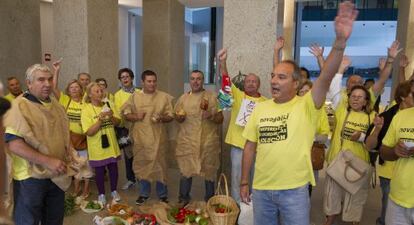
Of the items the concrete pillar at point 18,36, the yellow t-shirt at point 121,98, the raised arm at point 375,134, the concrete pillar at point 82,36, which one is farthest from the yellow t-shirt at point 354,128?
the concrete pillar at point 18,36

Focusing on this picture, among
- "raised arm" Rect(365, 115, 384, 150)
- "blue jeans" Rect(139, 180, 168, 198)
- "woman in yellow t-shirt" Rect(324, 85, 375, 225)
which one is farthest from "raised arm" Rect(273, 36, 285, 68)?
"blue jeans" Rect(139, 180, 168, 198)

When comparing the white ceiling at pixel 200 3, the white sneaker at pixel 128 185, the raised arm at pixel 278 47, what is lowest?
the white sneaker at pixel 128 185

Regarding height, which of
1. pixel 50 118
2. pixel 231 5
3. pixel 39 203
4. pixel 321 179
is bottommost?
pixel 321 179

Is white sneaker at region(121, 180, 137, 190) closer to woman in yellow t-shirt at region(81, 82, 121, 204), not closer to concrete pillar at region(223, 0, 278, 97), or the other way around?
woman in yellow t-shirt at region(81, 82, 121, 204)

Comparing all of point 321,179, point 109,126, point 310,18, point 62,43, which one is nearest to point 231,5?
point 109,126

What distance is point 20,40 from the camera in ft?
20.9

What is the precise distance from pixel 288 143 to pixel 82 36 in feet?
12.7

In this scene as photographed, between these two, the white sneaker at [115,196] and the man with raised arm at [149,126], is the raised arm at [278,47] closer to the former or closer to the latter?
the man with raised arm at [149,126]

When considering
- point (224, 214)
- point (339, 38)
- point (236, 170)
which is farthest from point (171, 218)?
point (339, 38)

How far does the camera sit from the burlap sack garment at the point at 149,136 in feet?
13.2

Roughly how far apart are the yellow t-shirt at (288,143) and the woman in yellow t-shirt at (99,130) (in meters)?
2.22

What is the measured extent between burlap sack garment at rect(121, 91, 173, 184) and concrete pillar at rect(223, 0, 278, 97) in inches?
36.9

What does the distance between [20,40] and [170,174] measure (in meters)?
3.84

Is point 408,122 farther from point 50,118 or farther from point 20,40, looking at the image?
point 20,40
